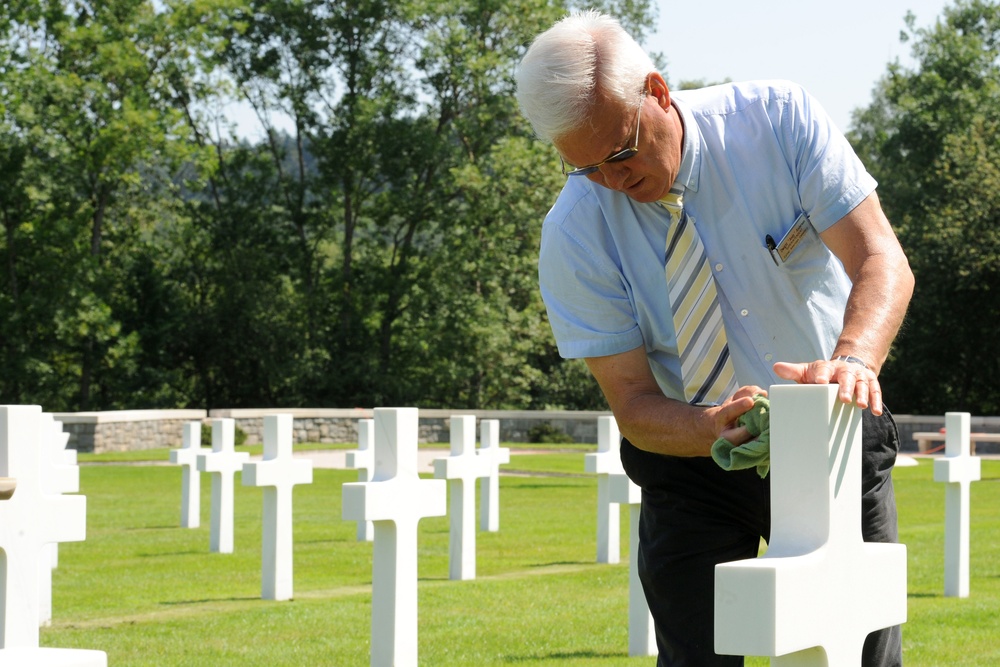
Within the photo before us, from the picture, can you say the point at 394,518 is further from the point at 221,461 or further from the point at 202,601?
the point at 221,461

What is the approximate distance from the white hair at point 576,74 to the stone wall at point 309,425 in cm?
2268

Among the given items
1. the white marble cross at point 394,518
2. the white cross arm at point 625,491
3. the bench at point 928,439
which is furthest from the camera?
the bench at point 928,439

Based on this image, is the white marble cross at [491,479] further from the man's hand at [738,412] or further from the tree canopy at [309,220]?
the tree canopy at [309,220]

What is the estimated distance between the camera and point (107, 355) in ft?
111

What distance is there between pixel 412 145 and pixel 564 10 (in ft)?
21.1

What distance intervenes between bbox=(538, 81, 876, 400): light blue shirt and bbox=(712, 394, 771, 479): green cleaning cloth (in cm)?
62

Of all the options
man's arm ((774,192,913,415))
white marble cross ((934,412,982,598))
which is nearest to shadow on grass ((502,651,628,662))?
white marble cross ((934,412,982,598))

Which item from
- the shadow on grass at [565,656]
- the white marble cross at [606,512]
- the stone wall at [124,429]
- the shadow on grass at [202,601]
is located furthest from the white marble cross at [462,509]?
the stone wall at [124,429]

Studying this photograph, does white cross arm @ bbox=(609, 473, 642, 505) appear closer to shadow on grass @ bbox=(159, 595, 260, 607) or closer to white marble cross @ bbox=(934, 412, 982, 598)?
white marble cross @ bbox=(934, 412, 982, 598)

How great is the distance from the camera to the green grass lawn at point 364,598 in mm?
6195

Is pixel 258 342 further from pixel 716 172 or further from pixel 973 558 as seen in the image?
pixel 716 172

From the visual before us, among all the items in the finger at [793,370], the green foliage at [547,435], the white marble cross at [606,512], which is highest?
the finger at [793,370]

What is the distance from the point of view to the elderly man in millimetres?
2748

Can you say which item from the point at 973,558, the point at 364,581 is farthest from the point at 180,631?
the point at 973,558
